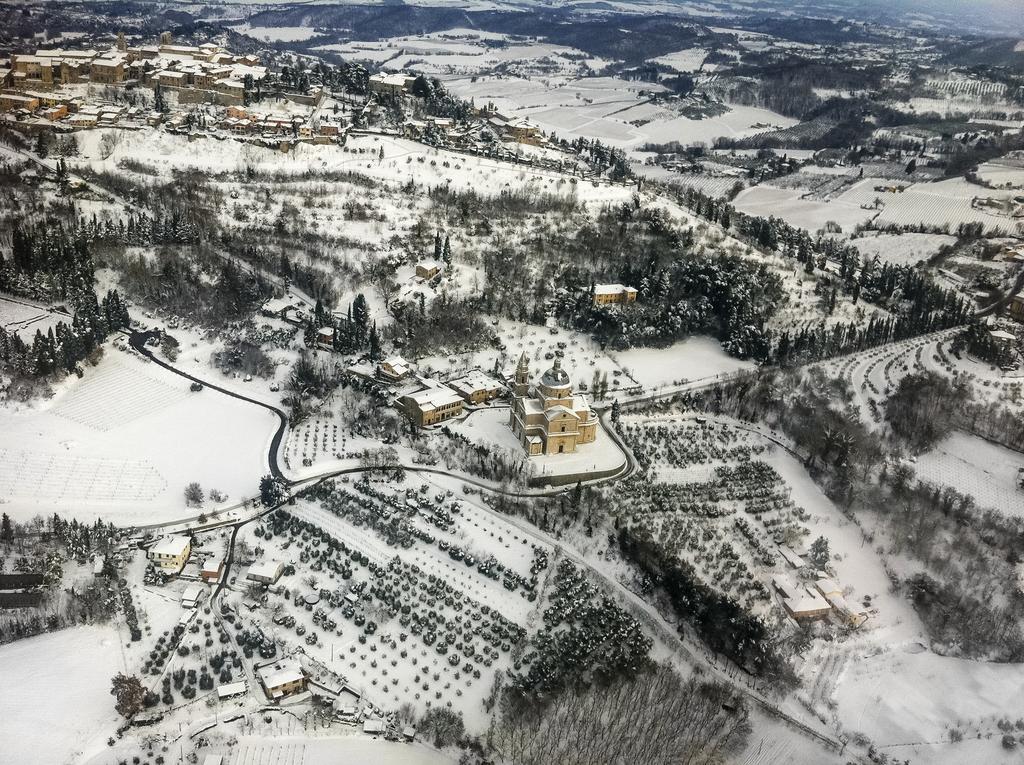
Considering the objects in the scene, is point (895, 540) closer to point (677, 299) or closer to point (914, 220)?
point (677, 299)

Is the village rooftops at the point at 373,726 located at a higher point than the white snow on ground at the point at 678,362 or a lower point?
lower

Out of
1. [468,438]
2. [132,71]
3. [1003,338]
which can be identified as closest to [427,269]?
[468,438]

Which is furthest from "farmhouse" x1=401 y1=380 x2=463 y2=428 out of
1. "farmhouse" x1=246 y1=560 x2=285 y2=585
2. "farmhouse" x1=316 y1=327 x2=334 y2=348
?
"farmhouse" x1=246 y1=560 x2=285 y2=585

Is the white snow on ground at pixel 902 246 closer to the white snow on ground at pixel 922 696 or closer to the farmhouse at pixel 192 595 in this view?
the white snow on ground at pixel 922 696

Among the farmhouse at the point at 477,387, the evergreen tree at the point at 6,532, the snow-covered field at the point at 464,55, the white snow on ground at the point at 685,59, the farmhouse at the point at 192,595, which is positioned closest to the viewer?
the farmhouse at the point at 192,595

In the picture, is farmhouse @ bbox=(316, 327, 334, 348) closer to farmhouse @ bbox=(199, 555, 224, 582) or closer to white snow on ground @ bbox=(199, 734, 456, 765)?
farmhouse @ bbox=(199, 555, 224, 582)

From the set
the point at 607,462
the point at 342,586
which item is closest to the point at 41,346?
the point at 342,586

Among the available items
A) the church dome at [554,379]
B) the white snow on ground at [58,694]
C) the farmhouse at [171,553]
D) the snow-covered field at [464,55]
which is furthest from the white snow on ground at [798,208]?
the white snow on ground at [58,694]
